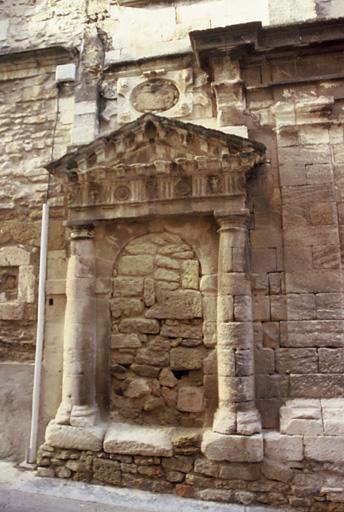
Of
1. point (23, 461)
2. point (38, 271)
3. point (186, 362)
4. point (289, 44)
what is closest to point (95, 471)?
point (23, 461)

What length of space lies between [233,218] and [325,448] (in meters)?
2.06

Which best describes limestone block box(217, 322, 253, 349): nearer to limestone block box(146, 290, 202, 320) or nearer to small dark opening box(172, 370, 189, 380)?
limestone block box(146, 290, 202, 320)

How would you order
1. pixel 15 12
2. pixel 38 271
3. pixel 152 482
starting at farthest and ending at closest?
pixel 15 12 < pixel 38 271 < pixel 152 482

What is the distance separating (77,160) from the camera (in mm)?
3717

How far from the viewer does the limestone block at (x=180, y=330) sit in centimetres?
347

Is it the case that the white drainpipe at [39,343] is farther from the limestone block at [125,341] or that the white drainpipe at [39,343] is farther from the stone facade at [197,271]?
the limestone block at [125,341]

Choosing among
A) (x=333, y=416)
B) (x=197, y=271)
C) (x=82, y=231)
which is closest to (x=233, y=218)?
(x=197, y=271)

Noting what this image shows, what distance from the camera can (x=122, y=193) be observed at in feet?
12.2

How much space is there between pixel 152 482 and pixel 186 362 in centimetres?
104

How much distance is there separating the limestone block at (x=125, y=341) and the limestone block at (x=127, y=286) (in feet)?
1.28

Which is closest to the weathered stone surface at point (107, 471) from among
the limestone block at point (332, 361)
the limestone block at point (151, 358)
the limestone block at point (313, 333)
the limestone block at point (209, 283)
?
the limestone block at point (151, 358)

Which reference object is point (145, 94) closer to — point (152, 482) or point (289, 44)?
point (289, 44)

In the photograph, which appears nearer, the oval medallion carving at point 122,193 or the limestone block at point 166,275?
the limestone block at point 166,275

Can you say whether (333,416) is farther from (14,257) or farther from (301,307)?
(14,257)
